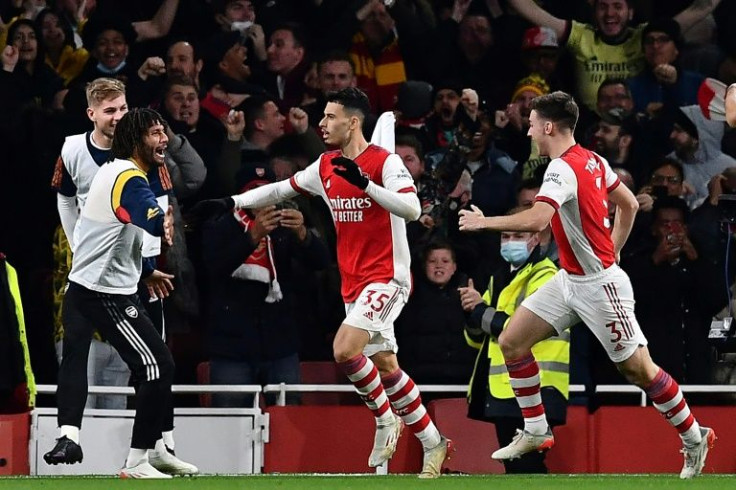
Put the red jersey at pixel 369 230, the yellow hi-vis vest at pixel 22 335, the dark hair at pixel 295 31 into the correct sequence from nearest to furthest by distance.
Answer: the red jersey at pixel 369 230 → the yellow hi-vis vest at pixel 22 335 → the dark hair at pixel 295 31

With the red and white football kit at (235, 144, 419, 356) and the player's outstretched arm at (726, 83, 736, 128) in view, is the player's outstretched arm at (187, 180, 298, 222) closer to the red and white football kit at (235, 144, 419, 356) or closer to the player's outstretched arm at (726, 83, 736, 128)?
the red and white football kit at (235, 144, 419, 356)

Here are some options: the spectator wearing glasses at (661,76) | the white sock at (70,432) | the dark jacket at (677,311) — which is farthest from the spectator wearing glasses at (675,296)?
the white sock at (70,432)

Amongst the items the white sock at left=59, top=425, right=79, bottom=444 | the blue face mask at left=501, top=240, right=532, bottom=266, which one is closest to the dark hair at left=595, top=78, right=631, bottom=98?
the blue face mask at left=501, top=240, right=532, bottom=266

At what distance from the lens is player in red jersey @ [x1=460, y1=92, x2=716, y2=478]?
1074cm

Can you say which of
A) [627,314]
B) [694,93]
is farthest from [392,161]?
[694,93]

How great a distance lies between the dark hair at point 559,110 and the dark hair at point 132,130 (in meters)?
2.34

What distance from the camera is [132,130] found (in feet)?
34.6

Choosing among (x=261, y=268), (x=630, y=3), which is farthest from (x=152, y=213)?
(x=630, y=3)

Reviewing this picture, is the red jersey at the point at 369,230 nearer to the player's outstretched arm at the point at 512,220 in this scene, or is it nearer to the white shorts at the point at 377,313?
the white shorts at the point at 377,313

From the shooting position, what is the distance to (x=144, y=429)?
10.4 metres

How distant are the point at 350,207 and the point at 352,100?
0.71 meters

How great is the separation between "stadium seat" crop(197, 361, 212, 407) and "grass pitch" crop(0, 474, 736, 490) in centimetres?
202

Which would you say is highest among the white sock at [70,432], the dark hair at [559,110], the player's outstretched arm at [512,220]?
the dark hair at [559,110]

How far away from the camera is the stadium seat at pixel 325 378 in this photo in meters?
13.2
